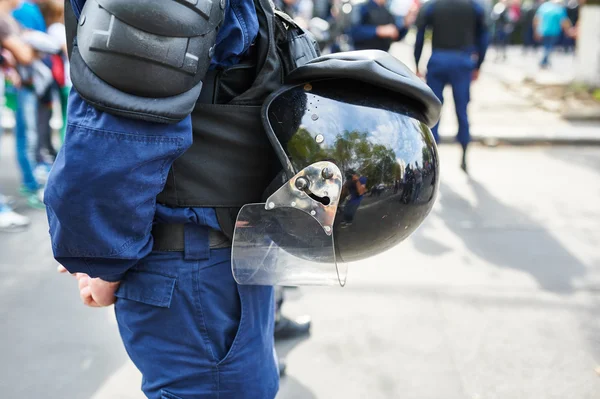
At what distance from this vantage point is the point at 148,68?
1.00 meters

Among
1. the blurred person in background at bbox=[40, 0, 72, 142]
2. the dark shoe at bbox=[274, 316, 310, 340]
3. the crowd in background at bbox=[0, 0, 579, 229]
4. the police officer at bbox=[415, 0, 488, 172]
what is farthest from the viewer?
the police officer at bbox=[415, 0, 488, 172]

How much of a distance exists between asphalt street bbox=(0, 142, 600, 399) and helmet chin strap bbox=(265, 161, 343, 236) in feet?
4.89

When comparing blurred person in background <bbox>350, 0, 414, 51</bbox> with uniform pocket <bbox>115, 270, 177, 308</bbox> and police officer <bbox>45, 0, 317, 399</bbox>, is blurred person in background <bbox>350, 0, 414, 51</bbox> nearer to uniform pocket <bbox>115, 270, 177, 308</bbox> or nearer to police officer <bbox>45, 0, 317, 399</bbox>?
police officer <bbox>45, 0, 317, 399</bbox>

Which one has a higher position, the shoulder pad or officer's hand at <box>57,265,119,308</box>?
the shoulder pad

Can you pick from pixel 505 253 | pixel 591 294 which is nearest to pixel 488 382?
pixel 591 294

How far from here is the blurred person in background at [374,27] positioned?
20.6 feet

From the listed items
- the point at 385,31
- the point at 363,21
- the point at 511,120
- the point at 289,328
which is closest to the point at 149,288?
the point at 289,328

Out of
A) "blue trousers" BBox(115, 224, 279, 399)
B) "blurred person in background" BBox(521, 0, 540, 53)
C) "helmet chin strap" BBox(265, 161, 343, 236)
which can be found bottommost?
"blurred person in background" BBox(521, 0, 540, 53)

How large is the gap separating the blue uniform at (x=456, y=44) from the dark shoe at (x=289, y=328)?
3.18 metres

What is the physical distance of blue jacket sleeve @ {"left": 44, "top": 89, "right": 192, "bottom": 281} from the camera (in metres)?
1.02

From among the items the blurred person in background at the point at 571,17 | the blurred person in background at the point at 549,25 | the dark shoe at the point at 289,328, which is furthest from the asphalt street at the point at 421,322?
the blurred person in background at the point at 571,17

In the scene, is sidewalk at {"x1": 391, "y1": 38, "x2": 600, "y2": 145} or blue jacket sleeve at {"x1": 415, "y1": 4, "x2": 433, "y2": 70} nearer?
blue jacket sleeve at {"x1": 415, "y1": 4, "x2": 433, "y2": 70}

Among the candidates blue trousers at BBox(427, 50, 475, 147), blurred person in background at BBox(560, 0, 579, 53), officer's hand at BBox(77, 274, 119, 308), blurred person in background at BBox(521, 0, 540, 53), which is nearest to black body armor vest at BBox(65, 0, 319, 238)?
officer's hand at BBox(77, 274, 119, 308)

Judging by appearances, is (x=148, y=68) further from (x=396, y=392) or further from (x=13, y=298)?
(x=13, y=298)
